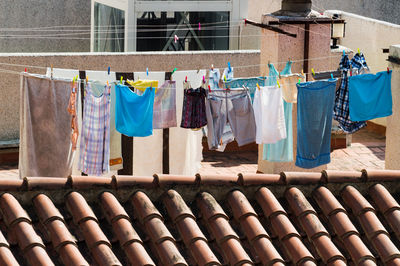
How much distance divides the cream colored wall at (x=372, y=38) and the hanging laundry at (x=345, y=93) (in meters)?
5.41

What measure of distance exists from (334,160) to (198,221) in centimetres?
916

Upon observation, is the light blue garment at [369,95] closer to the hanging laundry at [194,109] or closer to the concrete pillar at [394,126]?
the concrete pillar at [394,126]

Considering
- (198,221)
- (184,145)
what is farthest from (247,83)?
(198,221)

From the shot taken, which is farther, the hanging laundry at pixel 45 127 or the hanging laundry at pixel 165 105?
the hanging laundry at pixel 165 105

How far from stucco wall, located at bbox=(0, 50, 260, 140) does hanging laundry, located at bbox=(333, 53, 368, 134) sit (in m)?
3.81

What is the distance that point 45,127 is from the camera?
A: 1102 cm

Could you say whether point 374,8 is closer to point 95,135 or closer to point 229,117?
point 229,117

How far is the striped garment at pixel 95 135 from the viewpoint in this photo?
428 inches

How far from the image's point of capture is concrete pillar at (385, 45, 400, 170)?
12.8 meters

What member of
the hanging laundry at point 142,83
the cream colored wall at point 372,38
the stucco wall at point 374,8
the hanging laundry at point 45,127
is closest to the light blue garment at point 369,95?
the hanging laundry at point 142,83

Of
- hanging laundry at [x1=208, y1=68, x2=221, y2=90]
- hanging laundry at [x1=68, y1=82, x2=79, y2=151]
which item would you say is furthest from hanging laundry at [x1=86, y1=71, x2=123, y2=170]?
hanging laundry at [x1=208, y1=68, x2=221, y2=90]

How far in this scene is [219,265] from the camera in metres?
Answer: 6.31

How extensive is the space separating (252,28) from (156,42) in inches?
79.9

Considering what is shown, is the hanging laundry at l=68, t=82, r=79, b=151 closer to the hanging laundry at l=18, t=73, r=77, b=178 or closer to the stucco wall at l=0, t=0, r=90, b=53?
the hanging laundry at l=18, t=73, r=77, b=178
